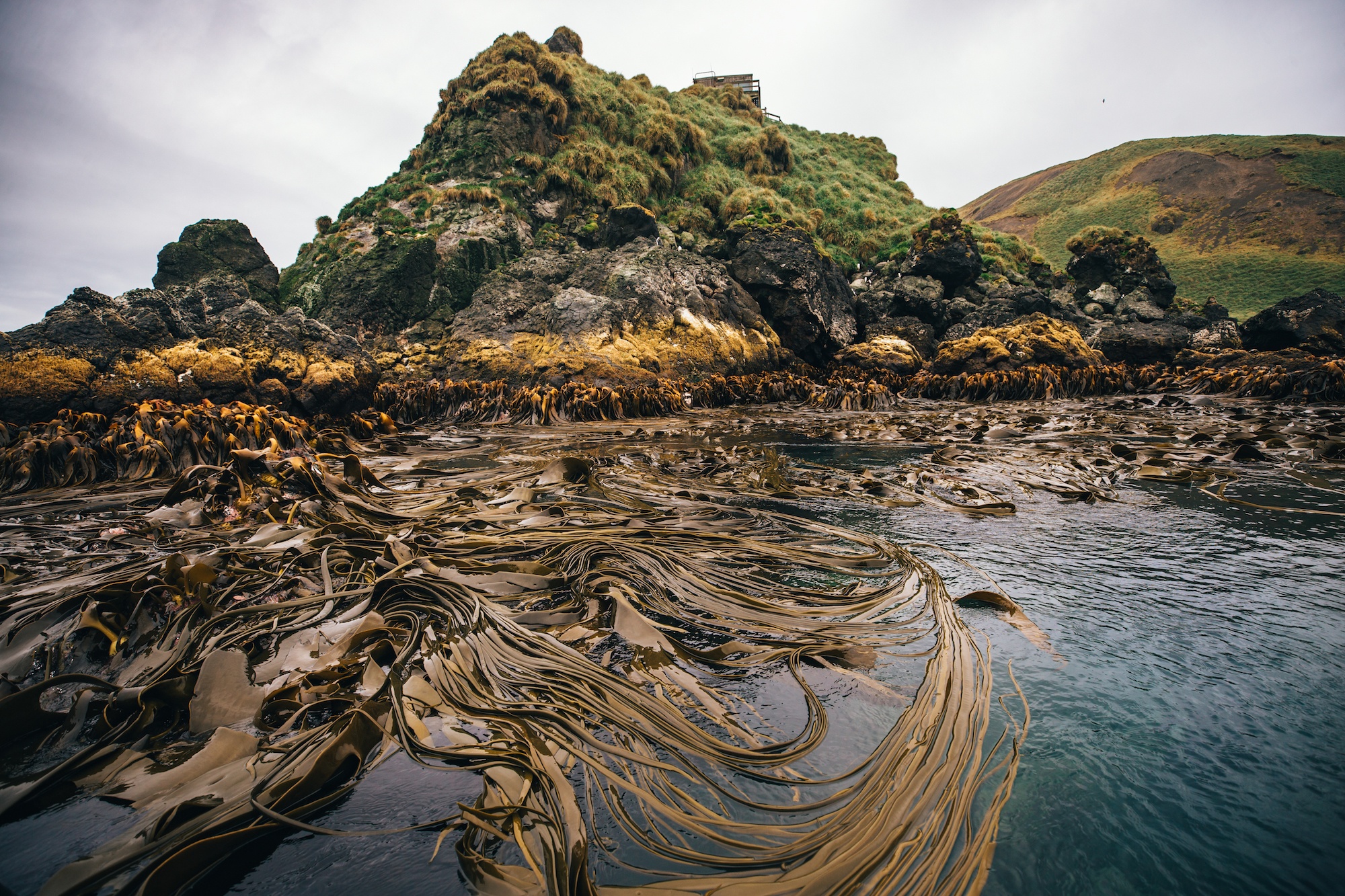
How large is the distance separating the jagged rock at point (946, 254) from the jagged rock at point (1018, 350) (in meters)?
4.23

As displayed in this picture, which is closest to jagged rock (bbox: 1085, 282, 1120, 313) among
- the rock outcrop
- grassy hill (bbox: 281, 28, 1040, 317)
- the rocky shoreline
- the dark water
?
the rocky shoreline

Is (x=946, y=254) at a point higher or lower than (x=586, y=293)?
higher

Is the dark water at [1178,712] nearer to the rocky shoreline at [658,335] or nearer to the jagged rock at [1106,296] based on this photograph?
the rocky shoreline at [658,335]

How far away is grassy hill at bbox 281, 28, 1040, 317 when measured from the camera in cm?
1280

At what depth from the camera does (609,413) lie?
26.4 feet

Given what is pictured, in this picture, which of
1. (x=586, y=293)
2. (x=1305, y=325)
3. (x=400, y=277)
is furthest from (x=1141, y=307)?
(x=400, y=277)

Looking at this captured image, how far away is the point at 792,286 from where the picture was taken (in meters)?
12.7

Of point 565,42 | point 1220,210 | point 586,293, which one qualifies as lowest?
point 586,293

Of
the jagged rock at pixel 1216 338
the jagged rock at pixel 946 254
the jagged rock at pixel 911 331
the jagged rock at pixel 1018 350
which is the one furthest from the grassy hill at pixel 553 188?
the jagged rock at pixel 1216 338

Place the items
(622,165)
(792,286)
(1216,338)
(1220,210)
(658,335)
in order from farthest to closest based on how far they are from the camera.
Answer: (1220,210) < (622,165) < (792,286) < (1216,338) < (658,335)

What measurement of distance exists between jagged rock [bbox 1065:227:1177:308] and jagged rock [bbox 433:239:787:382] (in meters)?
12.6

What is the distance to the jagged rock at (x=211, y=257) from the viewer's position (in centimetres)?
1149

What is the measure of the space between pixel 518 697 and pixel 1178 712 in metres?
1.43

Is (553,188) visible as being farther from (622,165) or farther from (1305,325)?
(1305,325)
